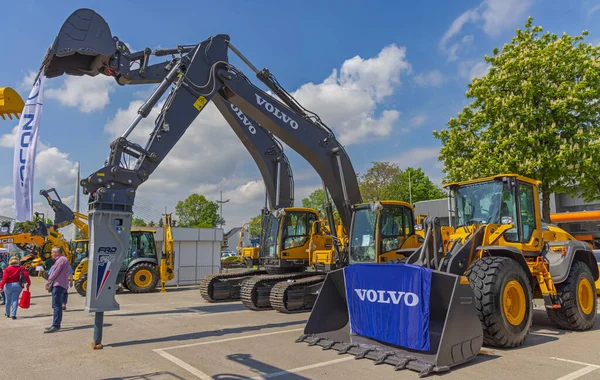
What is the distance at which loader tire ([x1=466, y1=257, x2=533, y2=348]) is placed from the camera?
683 cm

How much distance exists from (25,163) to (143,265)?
37.5 ft

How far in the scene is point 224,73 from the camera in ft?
35.0

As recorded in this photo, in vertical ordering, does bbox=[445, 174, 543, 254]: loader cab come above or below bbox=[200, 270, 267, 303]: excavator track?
above

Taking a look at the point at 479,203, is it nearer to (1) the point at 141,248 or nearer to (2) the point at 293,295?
(2) the point at 293,295

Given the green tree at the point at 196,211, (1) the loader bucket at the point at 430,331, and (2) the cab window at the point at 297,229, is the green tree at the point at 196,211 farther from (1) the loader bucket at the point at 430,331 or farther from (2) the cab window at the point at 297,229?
(1) the loader bucket at the point at 430,331

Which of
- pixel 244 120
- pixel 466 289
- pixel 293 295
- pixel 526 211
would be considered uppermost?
pixel 244 120

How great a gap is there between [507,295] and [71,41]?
8.89 metres

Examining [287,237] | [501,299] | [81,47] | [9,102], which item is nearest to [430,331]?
[501,299]

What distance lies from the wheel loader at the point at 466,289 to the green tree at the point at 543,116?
672 cm

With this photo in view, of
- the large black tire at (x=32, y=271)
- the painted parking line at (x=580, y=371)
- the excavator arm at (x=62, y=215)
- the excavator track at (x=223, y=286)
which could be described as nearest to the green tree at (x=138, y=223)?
the large black tire at (x=32, y=271)

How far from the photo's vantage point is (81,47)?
28.2ft

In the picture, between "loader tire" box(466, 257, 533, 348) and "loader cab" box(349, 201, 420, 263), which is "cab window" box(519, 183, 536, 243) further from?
"loader cab" box(349, 201, 420, 263)

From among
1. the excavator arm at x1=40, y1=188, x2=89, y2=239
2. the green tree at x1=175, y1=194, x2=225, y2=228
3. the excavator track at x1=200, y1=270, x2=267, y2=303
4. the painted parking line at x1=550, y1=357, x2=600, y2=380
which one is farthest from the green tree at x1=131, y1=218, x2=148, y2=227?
the painted parking line at x1=550, y1=357, x2=600, y2=380

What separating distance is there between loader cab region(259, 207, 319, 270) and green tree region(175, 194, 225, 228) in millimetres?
58018
